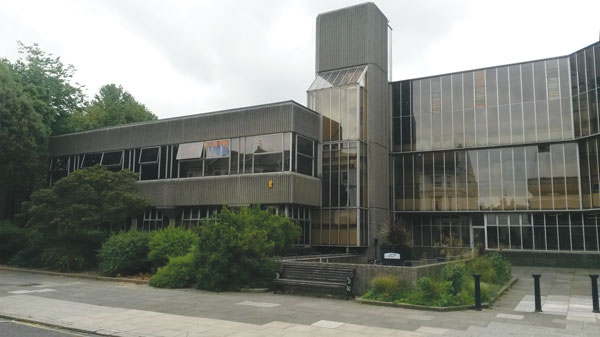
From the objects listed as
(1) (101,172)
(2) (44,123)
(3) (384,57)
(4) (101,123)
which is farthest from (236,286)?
(4) (101,123)

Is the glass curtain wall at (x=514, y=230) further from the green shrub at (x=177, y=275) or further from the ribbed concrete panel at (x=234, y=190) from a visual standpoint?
the green shrub at (x=177, y=275)

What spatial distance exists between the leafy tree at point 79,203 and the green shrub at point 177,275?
706 cm

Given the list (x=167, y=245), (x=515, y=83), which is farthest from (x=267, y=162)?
(x=515, y=83)

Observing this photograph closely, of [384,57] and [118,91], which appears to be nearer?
[384,57]

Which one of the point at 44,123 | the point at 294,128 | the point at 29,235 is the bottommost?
the point at 29,235

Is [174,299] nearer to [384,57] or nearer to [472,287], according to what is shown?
[472,287]

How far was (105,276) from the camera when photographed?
21438 millimetres

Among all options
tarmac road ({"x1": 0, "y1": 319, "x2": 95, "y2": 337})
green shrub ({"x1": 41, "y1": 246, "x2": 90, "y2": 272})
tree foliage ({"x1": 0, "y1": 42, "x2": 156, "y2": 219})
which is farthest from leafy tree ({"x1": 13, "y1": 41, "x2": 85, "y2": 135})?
tarmac road ({"x1": 0, "y1": 319, "x2": 95, "y2": 337})

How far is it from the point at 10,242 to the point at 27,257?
132 inches

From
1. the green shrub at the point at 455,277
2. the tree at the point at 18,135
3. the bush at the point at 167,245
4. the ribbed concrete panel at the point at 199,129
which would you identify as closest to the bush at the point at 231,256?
the bush at the point at 167,245

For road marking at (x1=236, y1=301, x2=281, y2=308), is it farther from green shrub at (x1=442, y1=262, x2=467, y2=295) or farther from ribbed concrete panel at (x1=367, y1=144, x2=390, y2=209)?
ribbed concrete panel at (x1=367, y1=144, x2=390, y2=209)

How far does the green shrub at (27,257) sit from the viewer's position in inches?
994

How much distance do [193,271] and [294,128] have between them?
10.4 meters

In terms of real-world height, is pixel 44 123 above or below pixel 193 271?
above
